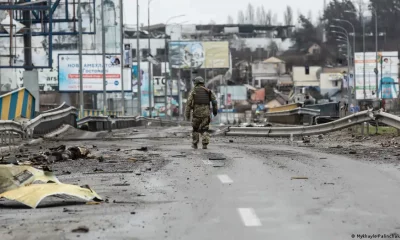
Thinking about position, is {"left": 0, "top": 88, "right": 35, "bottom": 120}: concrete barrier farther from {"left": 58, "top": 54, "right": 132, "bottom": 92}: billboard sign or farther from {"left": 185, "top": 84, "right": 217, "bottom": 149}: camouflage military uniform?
{"left": 58, "top": 54, "right": 132, "bottom": 92}: billboard sign

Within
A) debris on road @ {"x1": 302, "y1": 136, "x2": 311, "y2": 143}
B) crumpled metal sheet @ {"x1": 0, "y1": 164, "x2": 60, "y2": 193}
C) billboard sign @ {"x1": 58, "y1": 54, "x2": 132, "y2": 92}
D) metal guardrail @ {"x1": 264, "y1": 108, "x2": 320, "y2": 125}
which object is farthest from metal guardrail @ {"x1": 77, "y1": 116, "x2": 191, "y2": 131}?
crumpled metal sheet @ {"x1": 0, "y1": 164, "x2": 60, "y2": 193}

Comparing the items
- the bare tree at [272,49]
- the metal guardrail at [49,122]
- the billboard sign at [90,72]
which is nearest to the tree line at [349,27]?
the bare tree at [272,49]

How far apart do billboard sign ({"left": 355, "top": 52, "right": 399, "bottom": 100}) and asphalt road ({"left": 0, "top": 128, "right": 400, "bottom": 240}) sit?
7404 centimetres

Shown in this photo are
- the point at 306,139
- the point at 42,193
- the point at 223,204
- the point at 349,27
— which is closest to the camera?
the point at 223,204

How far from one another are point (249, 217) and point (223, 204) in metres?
0.90

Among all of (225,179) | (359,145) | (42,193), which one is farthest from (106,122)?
(42,193)

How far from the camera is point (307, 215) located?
7.41 meters

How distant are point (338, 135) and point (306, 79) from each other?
134 meters

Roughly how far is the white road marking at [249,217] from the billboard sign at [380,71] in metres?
78.1

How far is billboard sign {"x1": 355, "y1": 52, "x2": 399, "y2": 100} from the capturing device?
85.4 meters

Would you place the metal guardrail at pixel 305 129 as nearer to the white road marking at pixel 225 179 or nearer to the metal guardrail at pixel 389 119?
the metal guardrail at pixel 389 119

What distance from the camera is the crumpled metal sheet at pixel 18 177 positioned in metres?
9.48

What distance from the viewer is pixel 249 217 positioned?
7352mm

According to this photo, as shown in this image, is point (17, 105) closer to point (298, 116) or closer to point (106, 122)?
point (106, 122)
